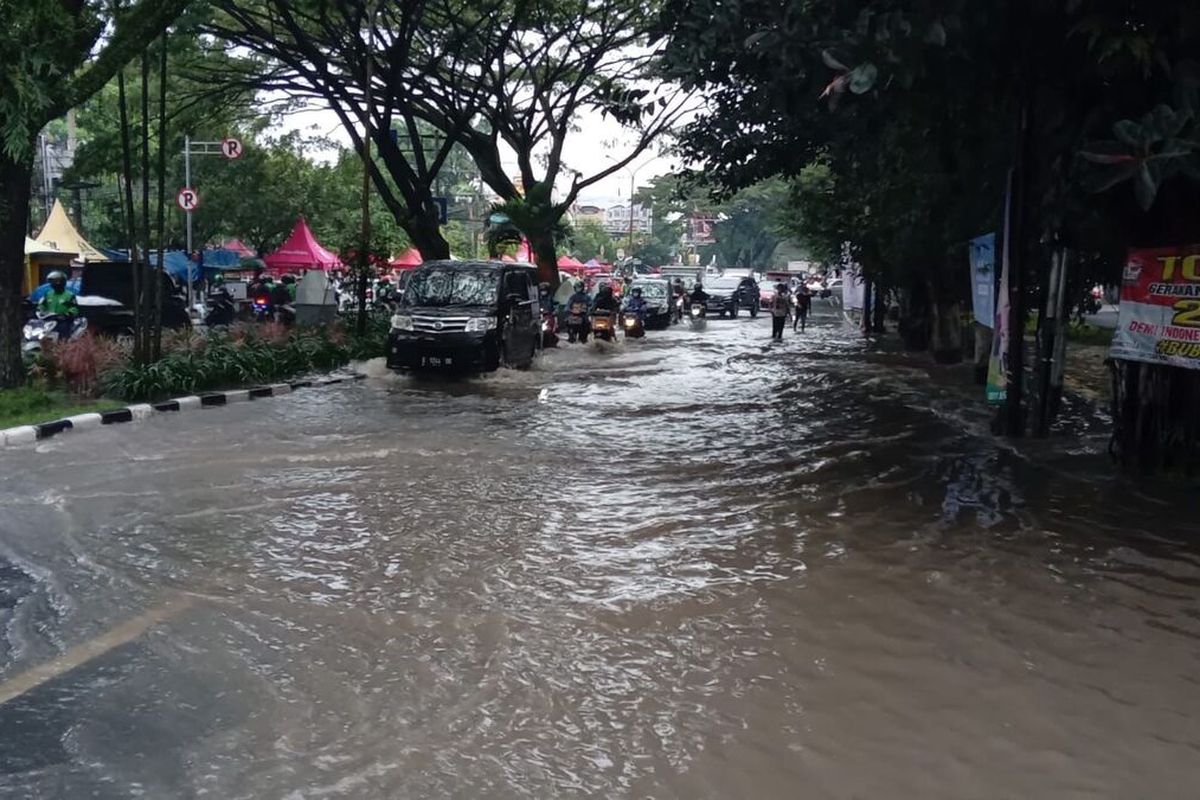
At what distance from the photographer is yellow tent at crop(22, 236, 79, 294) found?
26.5 meters

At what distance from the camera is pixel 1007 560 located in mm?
6812

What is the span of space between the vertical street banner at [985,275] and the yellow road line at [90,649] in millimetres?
8718

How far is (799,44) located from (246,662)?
5509 mm

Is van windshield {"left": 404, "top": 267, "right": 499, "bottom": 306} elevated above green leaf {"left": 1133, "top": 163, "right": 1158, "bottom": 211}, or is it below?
below

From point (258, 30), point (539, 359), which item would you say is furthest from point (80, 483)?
point (258, 30)

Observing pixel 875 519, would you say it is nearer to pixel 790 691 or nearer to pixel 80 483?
pixel 790 691

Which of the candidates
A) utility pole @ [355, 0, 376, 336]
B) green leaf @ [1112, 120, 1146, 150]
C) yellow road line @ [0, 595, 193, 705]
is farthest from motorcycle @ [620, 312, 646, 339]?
yellow road line @ [0, 595, 193, 705]

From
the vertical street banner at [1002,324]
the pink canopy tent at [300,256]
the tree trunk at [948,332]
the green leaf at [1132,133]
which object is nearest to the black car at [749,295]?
the pink canopy tent at [300,256]

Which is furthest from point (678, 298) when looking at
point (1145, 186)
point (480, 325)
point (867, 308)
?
point (1145, 186)

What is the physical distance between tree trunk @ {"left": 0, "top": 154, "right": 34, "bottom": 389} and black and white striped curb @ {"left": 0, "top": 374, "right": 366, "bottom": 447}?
5.07 feet

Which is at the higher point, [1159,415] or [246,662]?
[1159,415]

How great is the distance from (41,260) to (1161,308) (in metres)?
26.2

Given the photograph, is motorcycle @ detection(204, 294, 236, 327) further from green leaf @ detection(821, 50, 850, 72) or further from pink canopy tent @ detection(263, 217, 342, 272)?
green leaf @ detection(821, 50, 850, 72)

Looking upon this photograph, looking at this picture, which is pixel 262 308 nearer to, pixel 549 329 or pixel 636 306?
pixel 549 329
